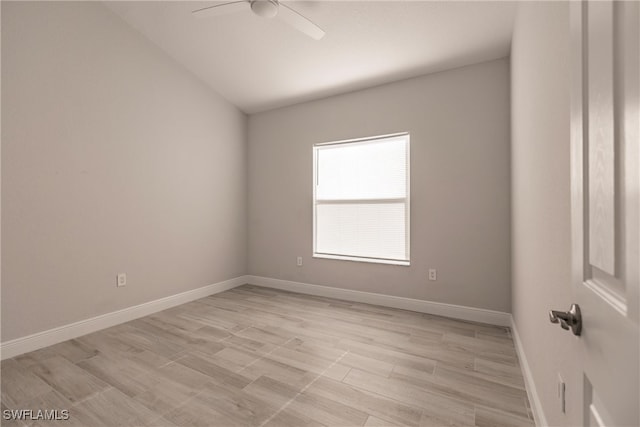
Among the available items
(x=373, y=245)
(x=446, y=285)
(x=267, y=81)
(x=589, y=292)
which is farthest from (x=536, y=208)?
(x=267, y=81)

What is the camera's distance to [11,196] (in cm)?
216

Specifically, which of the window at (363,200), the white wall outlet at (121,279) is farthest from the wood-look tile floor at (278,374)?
the window at (363,200)

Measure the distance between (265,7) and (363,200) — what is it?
7.18 ft

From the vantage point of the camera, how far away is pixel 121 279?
2850 millimetres

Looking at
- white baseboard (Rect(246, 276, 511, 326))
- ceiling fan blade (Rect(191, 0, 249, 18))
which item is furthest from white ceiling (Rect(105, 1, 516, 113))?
white baseboard (Rect(246, 276, 511, 326))

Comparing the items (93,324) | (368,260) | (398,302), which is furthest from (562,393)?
(93,324)

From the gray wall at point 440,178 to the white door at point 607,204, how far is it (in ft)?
7.71

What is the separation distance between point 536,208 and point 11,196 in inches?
141

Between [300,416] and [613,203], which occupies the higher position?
[613,203]

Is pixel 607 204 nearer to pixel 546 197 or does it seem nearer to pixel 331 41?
pixel 546 197

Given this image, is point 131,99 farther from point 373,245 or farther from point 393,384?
point 393,384

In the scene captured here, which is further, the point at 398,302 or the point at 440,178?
the point at 398,302

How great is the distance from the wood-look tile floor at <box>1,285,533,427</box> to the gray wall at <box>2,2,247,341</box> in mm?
529

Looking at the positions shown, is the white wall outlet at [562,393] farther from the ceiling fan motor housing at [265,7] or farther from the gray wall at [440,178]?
the ceiling fan motor housing at [265,7]
